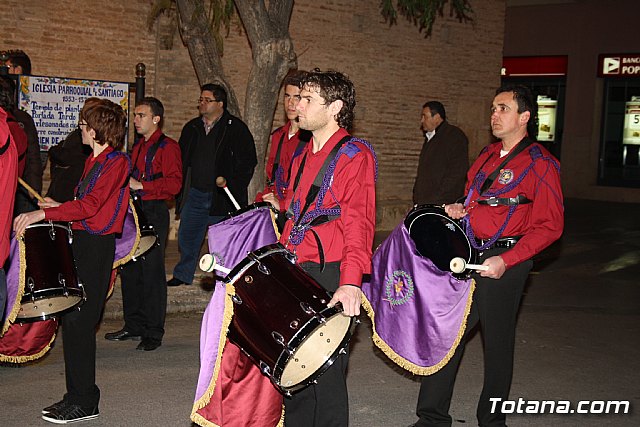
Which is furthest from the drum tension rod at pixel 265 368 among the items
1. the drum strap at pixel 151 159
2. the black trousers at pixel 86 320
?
the drum strap at pixel 151 159

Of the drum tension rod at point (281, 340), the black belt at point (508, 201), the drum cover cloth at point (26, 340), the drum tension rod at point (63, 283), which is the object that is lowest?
the drum cover cloth at point (26, 340)

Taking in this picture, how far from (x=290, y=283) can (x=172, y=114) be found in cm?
1060

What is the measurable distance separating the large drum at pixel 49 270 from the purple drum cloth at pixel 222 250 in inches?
46.9

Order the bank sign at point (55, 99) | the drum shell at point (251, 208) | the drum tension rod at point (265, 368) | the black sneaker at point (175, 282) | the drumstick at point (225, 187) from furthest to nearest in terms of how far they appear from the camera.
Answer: the bank sign at point (55, 99) < the black sneaker at point (175, 282) < the drum shell at point (251, 208) < the drumstick at point (225, 187) < the drum tension rod at point (265, 368)

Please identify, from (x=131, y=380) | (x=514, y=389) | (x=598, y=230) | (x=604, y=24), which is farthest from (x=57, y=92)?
(x=604, y=24)

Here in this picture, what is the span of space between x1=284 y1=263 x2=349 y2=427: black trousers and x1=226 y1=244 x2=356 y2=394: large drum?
0.31 meters

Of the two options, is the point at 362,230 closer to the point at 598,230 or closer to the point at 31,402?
the point at 31,402

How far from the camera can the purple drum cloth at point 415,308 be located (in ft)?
17.9

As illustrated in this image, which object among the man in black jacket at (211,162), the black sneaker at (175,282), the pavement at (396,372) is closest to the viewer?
the pavement at (396,372)

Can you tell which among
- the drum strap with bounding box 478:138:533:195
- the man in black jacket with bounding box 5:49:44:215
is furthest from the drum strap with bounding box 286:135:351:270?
the man in black jacket with bounding box 5:49:44:215

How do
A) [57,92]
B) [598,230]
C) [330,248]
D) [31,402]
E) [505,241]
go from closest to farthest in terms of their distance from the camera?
[330,248], [505,241], [31,402], [57,92], [598,230]

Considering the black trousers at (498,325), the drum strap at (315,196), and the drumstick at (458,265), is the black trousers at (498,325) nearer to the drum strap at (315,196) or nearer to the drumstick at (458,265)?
the drumstick at (458,265)

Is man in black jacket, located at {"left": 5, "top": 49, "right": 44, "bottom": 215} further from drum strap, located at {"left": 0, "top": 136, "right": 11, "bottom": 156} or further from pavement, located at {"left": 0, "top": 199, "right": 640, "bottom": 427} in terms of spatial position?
drum strap, located at {"left": 0, "top": 136, "right": 11, "bottom": 156}

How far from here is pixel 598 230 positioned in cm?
1952
